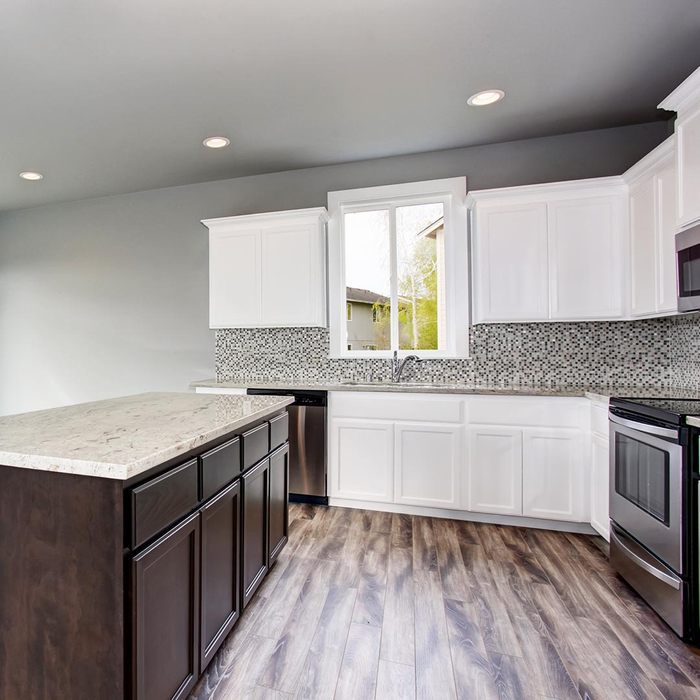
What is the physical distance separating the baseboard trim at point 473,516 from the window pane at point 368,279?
132cm

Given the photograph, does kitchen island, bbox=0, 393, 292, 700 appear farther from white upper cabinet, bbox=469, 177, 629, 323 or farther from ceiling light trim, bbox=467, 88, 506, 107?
ceiling light trim, bbox=467, 88, 506, 107

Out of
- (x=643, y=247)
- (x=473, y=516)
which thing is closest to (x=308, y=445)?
(x=473, y=516)

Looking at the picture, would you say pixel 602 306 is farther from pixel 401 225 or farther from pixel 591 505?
pixel 401 225

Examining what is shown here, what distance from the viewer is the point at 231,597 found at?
157 centimetres

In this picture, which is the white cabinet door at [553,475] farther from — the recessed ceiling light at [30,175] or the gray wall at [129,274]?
the recessed ceiling light at [30,175]

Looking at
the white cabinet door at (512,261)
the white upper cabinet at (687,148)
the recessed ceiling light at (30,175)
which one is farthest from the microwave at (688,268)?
the recessed ceiling light at (30,175)

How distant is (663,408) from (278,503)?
1.95 metres

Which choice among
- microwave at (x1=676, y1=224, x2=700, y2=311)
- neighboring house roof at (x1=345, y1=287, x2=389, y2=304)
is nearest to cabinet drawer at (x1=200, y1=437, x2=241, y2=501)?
neighboring house roof at (x1=345, y1=287, x2=389, y2=304)

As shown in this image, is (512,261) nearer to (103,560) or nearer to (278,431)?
(278,431)

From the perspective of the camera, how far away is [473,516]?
8.94ft

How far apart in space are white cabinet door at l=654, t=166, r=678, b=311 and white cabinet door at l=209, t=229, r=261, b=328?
287 cm

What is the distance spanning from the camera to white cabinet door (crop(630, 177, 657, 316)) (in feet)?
7.82

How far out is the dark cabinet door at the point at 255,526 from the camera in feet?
5.48

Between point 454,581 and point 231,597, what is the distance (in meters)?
1.15
